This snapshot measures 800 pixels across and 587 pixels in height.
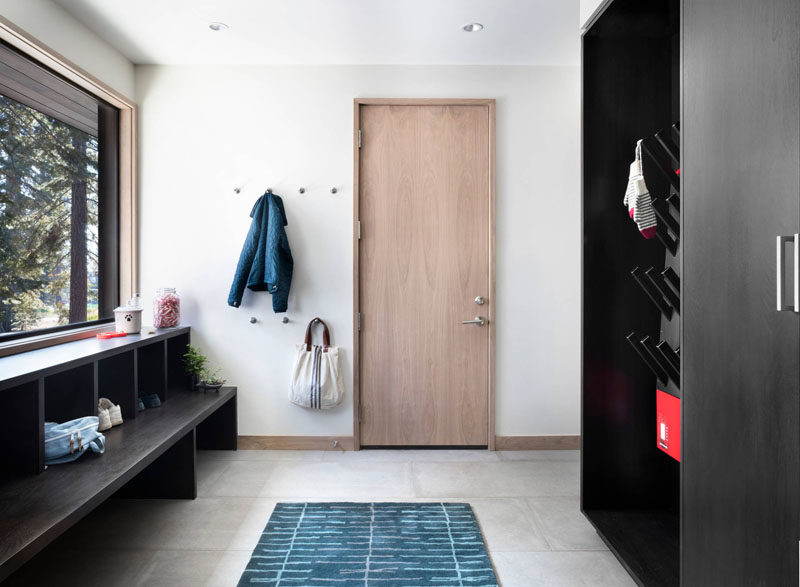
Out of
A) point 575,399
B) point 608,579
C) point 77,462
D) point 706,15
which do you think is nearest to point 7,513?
point 77,462

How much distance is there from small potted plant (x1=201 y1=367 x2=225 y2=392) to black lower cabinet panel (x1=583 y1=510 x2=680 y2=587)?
2.16 meters

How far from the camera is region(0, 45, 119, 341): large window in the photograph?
234 cm

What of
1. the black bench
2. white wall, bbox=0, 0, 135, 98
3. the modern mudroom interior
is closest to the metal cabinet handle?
the modern mudroom interior

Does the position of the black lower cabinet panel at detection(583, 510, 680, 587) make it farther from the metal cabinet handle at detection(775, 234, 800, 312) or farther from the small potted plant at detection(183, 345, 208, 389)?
the small potted plant at detection(183, 345, 208, 389)

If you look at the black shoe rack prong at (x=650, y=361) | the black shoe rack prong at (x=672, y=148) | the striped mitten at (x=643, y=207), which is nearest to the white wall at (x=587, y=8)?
the black shoe rack prong at (x=672, y=148)

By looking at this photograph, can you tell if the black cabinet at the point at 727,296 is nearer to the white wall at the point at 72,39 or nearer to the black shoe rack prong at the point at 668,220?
the black shoe rack prong at the point at 668,220

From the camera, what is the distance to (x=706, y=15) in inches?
49.5

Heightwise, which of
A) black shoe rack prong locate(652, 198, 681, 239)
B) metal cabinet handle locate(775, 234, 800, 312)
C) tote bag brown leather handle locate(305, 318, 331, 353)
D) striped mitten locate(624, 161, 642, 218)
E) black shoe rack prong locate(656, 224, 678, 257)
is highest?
striped mitten locate(624, 161, 642, 218)

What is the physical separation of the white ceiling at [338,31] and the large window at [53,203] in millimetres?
441

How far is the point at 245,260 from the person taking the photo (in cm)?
310

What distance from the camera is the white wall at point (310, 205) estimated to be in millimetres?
3211

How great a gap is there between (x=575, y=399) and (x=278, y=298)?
6.46 ft

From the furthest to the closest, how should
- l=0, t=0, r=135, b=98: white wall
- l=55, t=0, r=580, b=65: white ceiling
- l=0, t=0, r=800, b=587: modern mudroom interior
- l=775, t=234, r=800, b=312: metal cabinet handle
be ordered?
l=55, t=0, r=580, b=65: white ceiling → l=0, t=0, r=135, b=98: white wall → l=0, t=0, r=800, b=587: modern mudroom interior → l=775, t=234, r=800, b=312: metal cabinet handle

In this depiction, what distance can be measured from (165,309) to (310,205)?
1.06 meters
